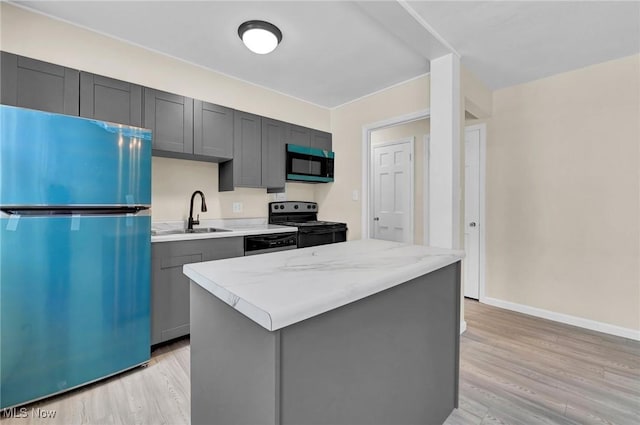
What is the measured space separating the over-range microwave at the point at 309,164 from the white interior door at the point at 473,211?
1.74m

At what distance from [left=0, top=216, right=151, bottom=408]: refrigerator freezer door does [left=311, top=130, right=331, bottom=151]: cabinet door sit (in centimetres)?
235

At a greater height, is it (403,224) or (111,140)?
(111,140)

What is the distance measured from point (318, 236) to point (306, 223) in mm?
287

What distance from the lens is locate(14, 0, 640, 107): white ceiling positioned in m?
1.93

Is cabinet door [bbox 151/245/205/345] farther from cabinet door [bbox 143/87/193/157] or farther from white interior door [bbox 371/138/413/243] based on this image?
white interior door [bbox 371/138/413/243]

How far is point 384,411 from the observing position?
3.36 feet

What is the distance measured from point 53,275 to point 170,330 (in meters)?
0.91

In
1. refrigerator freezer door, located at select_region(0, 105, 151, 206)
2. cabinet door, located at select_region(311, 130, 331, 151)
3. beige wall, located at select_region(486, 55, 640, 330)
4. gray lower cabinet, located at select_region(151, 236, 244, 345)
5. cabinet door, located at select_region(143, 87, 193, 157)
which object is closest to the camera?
refrigerator freezer door, located at select_region(0, 105, 151, 206)

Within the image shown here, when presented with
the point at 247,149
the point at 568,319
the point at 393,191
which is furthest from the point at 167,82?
the point at 568,319

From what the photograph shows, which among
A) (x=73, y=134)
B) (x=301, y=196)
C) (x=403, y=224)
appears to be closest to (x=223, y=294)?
(x=73, y=134)

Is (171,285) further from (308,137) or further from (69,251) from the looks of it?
(308,137)

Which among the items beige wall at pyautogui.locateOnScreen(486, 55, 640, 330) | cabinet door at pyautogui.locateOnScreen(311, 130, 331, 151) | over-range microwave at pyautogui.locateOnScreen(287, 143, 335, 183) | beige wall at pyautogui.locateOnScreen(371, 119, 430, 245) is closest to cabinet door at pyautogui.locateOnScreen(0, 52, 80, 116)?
over-range microwave at pyautogui.locateOnScreen(287, 143, 335, 183)

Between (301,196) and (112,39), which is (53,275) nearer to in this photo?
(112,39)

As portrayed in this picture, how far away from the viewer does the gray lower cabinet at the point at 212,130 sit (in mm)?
2609
